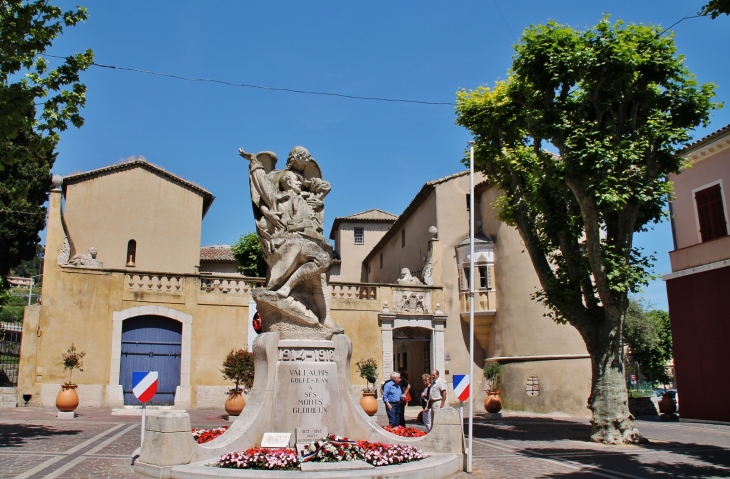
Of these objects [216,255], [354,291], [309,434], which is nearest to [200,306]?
[354,291]

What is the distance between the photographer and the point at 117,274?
23.7m

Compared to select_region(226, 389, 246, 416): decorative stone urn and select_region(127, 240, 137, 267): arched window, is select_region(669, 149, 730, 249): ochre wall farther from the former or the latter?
select_region(127, 240, 137, 267): arched window

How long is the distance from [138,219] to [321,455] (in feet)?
81.1

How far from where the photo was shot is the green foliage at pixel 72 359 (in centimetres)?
2044

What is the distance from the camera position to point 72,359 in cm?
2048

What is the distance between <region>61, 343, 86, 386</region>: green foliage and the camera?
2044cm

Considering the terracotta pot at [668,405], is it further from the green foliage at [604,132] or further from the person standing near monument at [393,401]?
the person standing near monument at [393,401]

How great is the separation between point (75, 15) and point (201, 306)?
534 inches

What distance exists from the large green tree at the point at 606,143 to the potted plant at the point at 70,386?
1392 centimetres

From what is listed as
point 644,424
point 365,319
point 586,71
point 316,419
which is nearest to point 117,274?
point 365,319

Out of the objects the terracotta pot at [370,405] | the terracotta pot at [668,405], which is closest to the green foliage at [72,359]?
the terracotta pot at [370,405]

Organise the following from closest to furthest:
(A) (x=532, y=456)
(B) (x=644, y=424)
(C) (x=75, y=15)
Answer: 1. (A) (x=532, y=456)
2. (C) (x=75, y=15)
3. (B) (x=644, y=424)

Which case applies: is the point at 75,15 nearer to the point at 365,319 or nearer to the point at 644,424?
the point at 365,319

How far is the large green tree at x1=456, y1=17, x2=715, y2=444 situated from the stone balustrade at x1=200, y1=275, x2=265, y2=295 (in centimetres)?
1344
